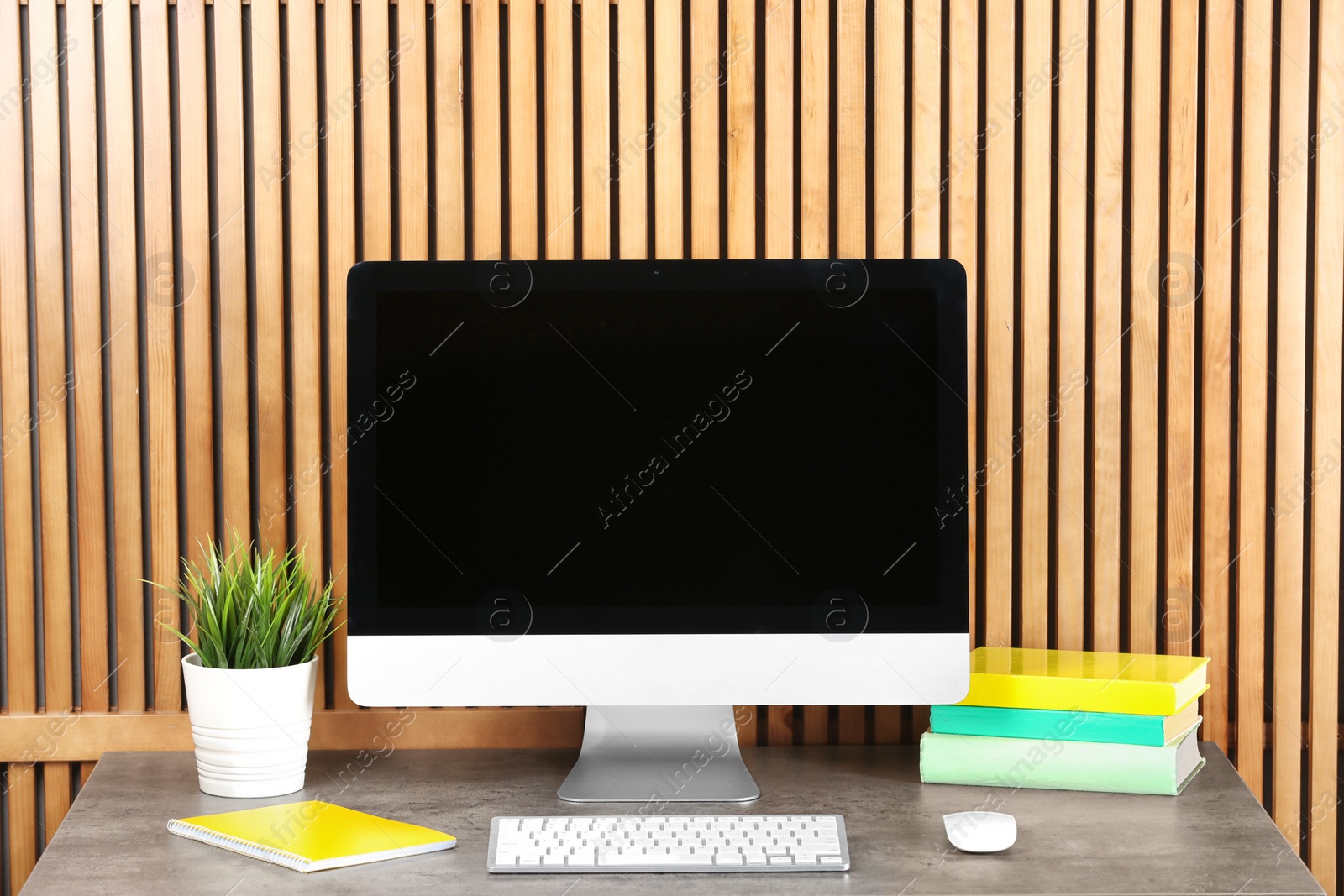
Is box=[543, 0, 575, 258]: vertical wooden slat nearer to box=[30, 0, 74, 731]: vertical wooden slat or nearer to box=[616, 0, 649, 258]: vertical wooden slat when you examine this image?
box=[616, 0, 649, 258]: vertical wooden slat

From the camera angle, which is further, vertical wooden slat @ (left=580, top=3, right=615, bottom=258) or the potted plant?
vertical wooden slat @ (left=580, top=3, right=615, bottom=258)

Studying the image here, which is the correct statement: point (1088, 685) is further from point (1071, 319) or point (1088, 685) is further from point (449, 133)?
point (449, 133)

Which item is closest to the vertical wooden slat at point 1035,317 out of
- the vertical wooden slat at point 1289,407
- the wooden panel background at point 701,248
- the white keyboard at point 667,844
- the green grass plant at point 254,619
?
the wooden panel background at point 701,248

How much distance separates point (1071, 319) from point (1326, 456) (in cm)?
40

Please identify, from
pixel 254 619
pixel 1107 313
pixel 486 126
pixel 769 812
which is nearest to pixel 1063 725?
pixel 769 812

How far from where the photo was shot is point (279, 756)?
4.16ft

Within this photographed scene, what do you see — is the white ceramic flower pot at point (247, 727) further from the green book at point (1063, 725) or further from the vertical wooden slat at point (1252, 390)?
the vertical wooden slat at point (1252, 390)

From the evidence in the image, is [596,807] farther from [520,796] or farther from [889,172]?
[889,172]

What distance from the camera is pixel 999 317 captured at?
1515 millimetres

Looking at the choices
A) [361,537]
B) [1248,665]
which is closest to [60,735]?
[361,537]

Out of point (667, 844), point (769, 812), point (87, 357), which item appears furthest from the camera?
point (87, 357)

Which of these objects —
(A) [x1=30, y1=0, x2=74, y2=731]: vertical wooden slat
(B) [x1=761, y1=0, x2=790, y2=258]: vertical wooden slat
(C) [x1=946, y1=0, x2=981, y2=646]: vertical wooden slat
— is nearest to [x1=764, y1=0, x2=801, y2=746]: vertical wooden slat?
(B) [x1=761, y1=0, x2=790, y2=258]: vertical wooden slat

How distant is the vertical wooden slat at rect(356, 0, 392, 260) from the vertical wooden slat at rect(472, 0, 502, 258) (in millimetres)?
117

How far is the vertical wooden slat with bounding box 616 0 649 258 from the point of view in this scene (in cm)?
150
